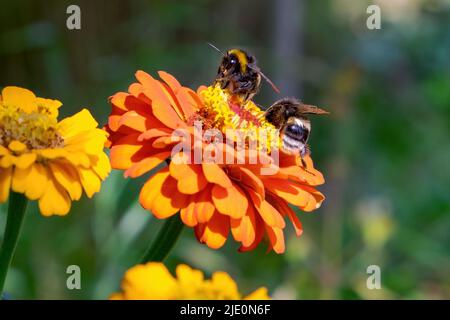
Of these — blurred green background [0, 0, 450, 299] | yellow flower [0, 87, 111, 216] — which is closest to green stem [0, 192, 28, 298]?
yellow flower [0, 87, 111, 216]

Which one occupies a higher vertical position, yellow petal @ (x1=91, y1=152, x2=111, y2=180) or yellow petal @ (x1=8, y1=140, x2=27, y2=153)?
yellow petal @ (x1=8, y1=140, x2=27, y2=153)

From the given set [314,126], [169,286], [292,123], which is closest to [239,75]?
[292,123]

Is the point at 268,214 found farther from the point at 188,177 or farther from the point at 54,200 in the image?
the point at 54,200

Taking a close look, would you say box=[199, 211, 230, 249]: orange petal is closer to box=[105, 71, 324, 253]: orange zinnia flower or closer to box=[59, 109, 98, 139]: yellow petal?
box=[105, 71, 324, 253]: orange zinnia flower

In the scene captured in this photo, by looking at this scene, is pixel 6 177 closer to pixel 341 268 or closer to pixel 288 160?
pixel 288 160

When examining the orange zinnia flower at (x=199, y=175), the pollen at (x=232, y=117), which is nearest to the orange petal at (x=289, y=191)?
the orange zinnia flower at (x=199, y=175)

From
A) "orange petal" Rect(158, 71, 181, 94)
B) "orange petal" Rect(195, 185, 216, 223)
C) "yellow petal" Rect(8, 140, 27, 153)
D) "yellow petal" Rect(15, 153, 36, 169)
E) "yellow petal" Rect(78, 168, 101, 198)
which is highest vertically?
"orange petal" Rect(158, 71, 181, 94)

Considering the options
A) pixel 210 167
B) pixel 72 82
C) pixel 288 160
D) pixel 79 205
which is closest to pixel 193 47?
pixel 72 82
